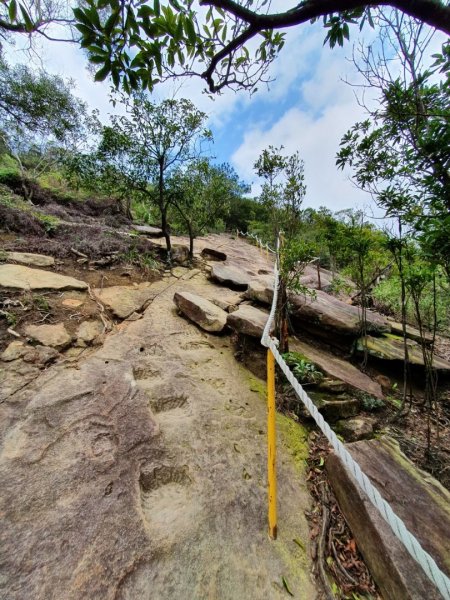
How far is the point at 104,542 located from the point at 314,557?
1.28 metres

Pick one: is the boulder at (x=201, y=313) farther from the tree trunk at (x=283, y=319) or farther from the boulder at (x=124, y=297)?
the tree trunk at (x=283, y=319)

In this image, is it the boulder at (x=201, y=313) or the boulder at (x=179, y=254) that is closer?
the boulder at (x=201, y=313)

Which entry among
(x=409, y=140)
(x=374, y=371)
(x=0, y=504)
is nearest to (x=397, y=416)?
(x=374, y=371)

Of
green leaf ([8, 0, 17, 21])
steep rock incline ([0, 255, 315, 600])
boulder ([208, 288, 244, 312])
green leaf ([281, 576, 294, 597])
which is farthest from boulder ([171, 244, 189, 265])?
green leaf ([281, 576, 294, 597])

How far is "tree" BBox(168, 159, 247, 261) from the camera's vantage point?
677cm

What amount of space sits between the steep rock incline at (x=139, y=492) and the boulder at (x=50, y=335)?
39cm

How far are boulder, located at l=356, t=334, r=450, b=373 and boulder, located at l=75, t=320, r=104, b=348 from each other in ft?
→ 12.0

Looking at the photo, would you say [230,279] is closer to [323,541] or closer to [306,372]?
[306,372]

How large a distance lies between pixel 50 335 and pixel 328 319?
12.1 feet

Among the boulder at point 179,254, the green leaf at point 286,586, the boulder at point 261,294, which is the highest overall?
the boulder at point 179,254

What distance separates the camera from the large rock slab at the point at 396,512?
1.33m

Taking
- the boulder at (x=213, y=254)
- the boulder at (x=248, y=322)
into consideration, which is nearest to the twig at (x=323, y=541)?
the boulder at (x=248, y=322)

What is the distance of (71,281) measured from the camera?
4.20 m

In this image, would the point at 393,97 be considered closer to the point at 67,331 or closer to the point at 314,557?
the point at 314,557
